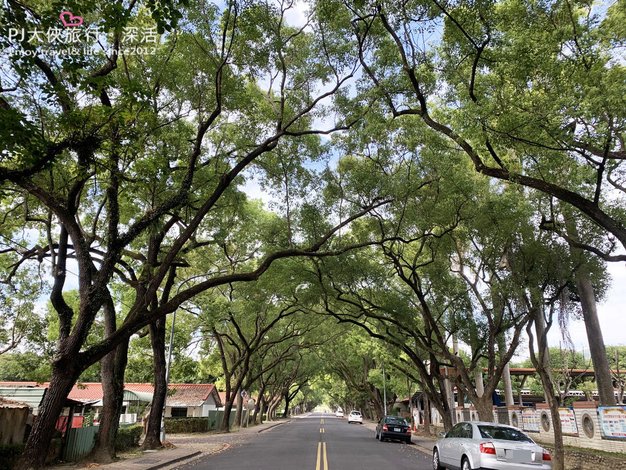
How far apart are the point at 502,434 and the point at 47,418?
9.88 m

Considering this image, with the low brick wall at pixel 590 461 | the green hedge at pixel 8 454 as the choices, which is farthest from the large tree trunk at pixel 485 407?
the green hedge at pixel 8 454

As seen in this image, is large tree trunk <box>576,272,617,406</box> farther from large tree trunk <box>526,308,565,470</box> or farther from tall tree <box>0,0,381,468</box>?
tall tree <box>0,0,381,468</box>

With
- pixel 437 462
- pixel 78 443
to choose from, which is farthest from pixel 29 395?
pixel 437 462

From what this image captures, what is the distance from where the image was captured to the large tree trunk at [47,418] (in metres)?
9.16

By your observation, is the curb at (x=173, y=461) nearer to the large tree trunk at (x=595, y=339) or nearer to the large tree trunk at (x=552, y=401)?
the large tree trunk at (x=552, y=401)

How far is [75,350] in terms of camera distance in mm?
9898

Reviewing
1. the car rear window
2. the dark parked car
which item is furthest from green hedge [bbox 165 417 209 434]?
the car rear window

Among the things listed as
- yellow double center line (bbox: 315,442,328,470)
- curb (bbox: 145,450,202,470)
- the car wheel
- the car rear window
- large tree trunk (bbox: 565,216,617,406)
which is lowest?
curb (bbox: 145,450,202,470)

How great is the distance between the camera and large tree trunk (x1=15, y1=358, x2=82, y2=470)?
916cm

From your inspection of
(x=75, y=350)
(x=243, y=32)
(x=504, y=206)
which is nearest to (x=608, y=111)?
(x=504, y=206)

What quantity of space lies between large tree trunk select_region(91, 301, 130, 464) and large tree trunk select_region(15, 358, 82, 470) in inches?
175

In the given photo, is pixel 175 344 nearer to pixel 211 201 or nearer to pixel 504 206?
pixel 211 201

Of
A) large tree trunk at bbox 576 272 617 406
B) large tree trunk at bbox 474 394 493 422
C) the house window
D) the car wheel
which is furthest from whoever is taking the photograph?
the house window

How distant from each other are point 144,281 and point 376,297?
11.5 m
